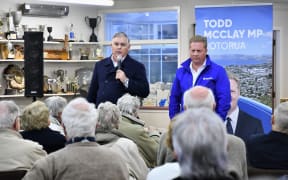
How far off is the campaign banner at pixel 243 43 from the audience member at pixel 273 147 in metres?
4.74

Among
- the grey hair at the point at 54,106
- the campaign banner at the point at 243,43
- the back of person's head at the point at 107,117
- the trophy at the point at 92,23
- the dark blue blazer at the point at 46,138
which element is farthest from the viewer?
the trophy at the point at 92,23

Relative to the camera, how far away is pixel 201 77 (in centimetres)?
436

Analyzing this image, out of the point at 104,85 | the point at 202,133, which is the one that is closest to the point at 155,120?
the point at 104,85

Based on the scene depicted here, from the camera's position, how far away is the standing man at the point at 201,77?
4239 millimetres

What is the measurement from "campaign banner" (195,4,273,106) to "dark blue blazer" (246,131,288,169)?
4793 millimetres

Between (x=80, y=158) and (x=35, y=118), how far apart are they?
1.40m

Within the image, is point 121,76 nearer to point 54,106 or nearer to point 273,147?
point 54,106

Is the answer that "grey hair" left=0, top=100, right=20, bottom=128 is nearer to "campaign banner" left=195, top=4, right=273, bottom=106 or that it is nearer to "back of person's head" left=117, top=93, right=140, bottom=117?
"back of person's head" left=117, top=93, right=140, bottom=117

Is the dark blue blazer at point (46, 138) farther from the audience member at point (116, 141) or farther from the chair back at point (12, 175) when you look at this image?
the chair back at point (12, 175)

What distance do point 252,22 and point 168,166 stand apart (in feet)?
19.2

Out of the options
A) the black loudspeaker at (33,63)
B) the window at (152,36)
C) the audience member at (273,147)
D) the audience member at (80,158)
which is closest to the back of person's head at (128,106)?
the audience member at (273,147)

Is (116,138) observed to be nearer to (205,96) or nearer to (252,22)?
(205,96)

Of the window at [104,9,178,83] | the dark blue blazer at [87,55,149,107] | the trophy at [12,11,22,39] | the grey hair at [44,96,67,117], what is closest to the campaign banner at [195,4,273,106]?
the window at [104,9,178,83]

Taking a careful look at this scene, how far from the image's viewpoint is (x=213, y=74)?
431 cm
